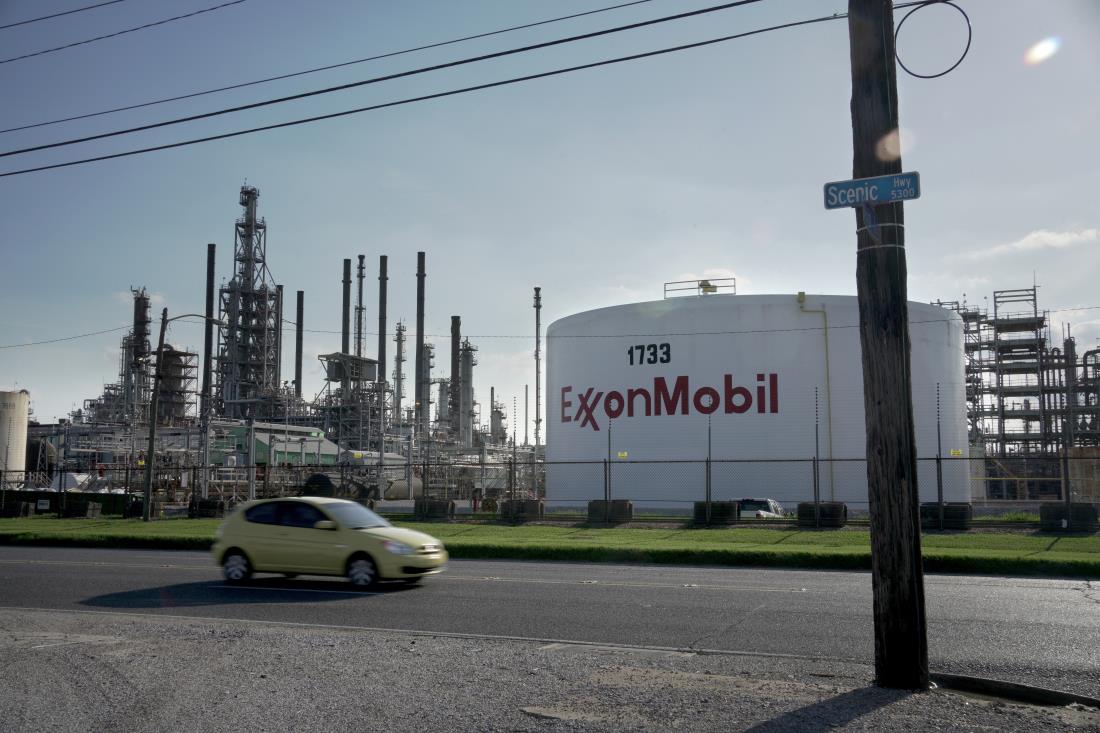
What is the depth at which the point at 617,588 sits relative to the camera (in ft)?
46.6

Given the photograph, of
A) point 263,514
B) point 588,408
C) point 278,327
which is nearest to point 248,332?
point 278,327

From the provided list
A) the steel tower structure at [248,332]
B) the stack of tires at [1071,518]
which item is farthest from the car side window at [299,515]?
the steel tower structure at [248,332]

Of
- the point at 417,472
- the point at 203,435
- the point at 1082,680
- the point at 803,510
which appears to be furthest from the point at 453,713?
the point at 417,472

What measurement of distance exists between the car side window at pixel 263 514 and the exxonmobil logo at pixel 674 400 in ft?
77.3

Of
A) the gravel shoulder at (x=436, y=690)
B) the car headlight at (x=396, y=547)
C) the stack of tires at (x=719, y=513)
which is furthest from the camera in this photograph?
the stack of tires at (x=719, y=513)

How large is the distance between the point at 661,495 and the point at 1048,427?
3678 centimetres

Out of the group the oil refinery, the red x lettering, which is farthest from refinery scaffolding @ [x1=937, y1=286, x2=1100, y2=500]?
the red x lettering

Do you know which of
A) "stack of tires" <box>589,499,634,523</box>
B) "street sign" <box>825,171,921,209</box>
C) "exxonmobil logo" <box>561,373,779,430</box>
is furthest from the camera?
"exxonmobil logo" <box>561,373,779,430</box>

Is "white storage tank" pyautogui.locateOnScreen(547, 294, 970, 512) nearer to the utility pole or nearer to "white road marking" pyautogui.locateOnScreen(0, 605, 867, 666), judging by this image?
"white road marking" pyautogui.locateOnScreen(0, 605, 867, 666)

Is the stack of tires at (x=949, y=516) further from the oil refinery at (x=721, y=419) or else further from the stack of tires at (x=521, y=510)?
the stack of tires at (x=521, y=510)

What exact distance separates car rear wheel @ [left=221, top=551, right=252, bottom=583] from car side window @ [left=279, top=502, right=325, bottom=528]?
0.90 meters

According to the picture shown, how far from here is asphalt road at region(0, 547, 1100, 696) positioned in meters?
9.23

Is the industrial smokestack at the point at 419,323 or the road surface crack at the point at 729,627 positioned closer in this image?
the road surface crack at the point at 729,627

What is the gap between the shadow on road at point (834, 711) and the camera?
6.01 m
